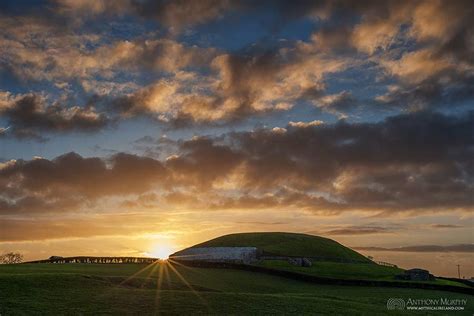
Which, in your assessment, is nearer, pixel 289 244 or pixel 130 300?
pixel 130 300

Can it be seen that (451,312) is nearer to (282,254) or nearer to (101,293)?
(101,293)

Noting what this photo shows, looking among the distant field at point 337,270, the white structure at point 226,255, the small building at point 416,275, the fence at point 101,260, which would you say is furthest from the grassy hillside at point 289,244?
the fence at point 101,260

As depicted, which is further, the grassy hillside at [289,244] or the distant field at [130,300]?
the grassy hillside at [289,244]

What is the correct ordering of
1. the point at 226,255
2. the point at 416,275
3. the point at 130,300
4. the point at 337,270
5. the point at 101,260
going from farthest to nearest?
the point at 226,255 < the point at 337,270 < the point at 101,260 < the point at 416,275 < the point at 130,300

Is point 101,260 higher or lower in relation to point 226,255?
higher

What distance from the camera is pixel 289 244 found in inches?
4380

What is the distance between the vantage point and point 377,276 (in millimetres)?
81562

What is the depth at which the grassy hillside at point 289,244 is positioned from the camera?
10462 centimetres

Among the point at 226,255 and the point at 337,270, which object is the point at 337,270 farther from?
the point at 226,255

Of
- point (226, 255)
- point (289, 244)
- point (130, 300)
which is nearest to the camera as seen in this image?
point (130, 300)

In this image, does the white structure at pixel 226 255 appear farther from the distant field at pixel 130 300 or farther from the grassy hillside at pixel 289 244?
the distant field at pixel 130 300

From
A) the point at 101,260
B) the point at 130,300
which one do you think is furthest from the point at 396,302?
the point at 101,260

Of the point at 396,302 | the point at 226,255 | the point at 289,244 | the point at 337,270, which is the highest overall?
the point at 289,244

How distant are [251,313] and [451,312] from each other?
2724cm
